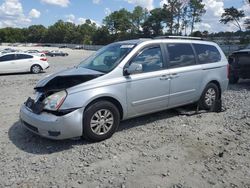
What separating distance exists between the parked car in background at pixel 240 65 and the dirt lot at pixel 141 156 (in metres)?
4.53

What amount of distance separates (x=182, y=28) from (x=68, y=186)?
95.7m

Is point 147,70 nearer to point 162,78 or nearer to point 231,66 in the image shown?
point 162,78

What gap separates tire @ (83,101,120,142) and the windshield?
0.69 meters

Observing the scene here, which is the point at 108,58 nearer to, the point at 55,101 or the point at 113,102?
the point at 113,102

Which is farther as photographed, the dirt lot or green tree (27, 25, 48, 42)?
green tree (27, 25, 48, 42)

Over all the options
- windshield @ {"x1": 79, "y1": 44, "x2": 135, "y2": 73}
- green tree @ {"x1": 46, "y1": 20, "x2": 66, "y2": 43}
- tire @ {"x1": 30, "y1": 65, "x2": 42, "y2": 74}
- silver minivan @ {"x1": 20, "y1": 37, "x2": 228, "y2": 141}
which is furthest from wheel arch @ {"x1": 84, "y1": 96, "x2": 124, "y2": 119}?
green tree @ {"x1": 46, "y1": 20, "x2": 66, "y2": 43}

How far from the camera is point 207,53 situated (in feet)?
23.0

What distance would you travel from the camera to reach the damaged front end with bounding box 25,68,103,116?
15.8 feet

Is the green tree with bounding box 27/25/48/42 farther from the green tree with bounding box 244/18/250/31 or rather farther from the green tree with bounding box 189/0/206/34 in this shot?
the green tree with bounding box 244/18/250/31

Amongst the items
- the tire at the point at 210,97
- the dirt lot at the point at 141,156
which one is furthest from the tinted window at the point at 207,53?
the dirt lot at the point at 141,156


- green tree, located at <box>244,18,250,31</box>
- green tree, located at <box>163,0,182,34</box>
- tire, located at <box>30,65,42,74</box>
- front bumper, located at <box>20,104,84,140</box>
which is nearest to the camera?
front bumper, located at <box>20,104,84,140</box>

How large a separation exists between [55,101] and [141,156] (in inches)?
63.0

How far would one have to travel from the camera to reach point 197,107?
23.1 feet

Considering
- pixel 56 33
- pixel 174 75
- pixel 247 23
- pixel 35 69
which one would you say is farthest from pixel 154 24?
pixel 174 75
